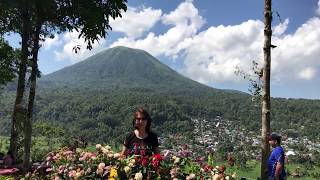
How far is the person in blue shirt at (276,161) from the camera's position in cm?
915

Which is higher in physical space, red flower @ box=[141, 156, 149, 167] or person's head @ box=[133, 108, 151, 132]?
person's head @ box=[133, 108, 151, 132]

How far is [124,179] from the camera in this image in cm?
657

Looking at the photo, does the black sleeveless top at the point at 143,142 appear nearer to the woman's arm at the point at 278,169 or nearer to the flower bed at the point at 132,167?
the flower bed at the point at 132,167

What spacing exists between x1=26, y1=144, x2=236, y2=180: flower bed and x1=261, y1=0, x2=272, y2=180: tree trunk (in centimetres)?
120

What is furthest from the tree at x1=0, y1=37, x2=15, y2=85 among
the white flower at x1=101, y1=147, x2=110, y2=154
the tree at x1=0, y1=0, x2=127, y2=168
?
the white flower at x1=101, y1=147, x2=110, y2=154

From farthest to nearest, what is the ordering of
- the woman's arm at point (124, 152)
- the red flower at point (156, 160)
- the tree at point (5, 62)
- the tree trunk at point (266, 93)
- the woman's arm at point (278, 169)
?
1. the tree at point (5, 62)
2. the woman's arm at point (278, 169)
3. the tree trunk at point (266, 93)
4. the woman's arm at point (124, 152)
5. the red flower at point (156, 160)

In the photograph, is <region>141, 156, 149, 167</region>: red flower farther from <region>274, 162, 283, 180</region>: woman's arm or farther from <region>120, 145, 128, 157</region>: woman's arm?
<region>274, 162, 283, 180</region>: woman's arm

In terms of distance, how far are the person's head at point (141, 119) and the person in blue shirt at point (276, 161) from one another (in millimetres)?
2700

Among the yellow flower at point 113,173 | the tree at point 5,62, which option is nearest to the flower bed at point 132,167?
the yellow flower at point 113,173

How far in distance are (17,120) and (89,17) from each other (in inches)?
139

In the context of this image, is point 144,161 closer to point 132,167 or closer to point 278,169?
point 132,167

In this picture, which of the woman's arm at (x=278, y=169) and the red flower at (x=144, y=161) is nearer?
the red flower at (x=144, y=161)

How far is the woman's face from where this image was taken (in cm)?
750

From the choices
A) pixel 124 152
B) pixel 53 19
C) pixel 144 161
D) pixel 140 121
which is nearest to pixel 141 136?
pixel 140 121
